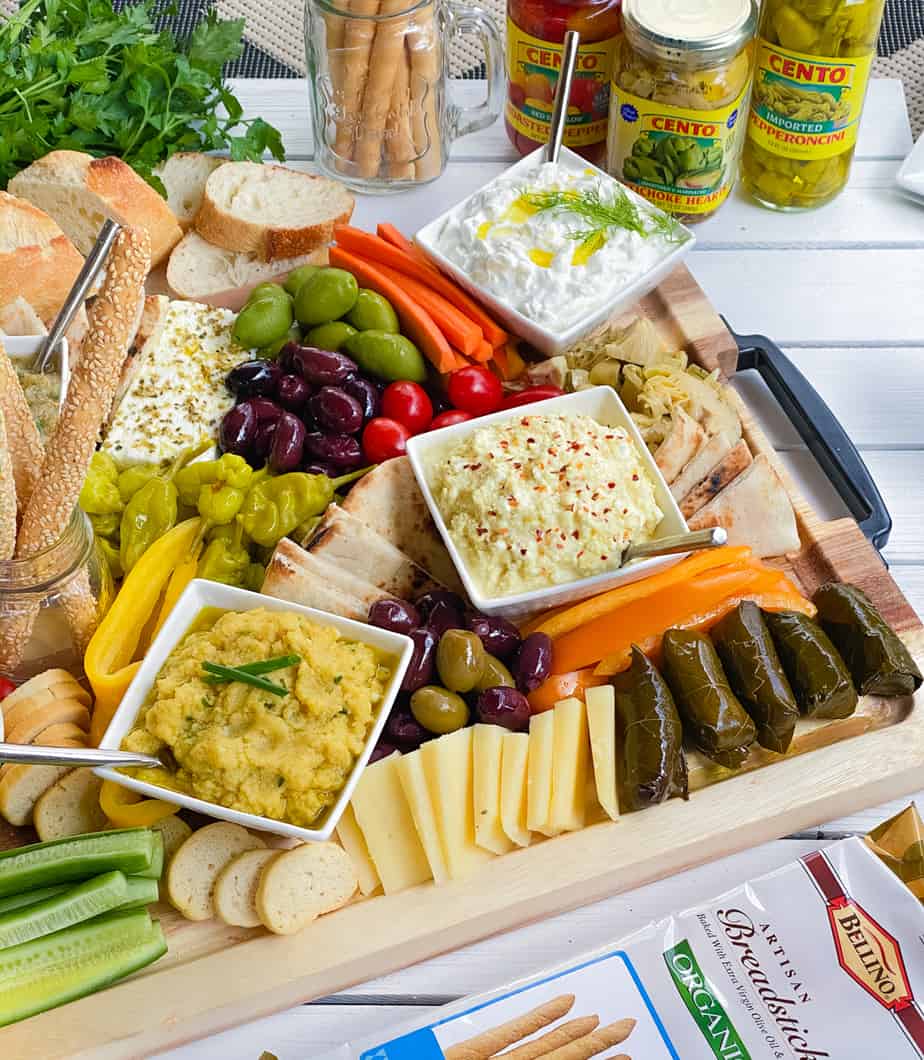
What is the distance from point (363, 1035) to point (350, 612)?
75cm

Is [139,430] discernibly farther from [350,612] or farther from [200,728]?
[200,728]

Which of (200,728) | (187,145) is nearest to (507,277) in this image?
(187,145)

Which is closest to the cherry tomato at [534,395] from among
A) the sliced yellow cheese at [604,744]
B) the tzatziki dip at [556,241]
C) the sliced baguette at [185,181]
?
the tzatziki dip at [556,241]

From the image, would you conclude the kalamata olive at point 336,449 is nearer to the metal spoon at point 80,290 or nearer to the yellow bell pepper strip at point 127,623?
the yellow bell pepper strip at point 127,623

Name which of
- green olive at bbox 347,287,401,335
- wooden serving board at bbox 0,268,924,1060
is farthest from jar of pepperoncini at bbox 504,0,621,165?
wooden serving board at bbox 0,268,924,1060

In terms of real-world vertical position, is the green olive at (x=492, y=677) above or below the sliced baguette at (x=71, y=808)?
above

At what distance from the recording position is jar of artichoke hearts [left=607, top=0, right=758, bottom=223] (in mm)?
2904

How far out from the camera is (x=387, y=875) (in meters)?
2.14

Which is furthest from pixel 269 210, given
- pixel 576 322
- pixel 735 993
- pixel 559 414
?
pixel 735 993

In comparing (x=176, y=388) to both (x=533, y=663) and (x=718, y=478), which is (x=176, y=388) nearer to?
(x=533, y=663)

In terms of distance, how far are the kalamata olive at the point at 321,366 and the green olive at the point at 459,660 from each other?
2.48 ft

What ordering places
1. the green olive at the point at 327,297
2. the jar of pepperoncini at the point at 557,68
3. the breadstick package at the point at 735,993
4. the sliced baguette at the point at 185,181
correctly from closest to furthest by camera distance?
the breadstick package at the point at 735,993, the green olive at the point at 327,297, the jar of pepperoncini at the point at 557,68, the sliced baguette at the point at 185,181

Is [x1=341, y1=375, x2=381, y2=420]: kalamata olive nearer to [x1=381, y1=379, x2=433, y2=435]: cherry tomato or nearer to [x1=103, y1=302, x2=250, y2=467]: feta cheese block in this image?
[x1=381, y1=379, x2=433, y2=435]: cherry tomato

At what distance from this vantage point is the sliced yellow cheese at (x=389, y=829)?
7.03 feet
